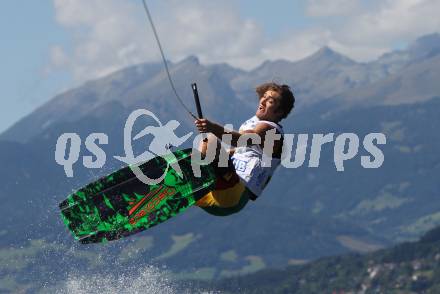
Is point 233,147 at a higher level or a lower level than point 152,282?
higher

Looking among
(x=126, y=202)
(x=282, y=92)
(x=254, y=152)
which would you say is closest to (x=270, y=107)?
(x=282, y=92)

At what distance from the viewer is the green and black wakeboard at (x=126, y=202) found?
659 inches

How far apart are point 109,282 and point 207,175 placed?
5417mm

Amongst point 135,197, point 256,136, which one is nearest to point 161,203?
point 135,197

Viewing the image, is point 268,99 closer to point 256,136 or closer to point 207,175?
point 256,136

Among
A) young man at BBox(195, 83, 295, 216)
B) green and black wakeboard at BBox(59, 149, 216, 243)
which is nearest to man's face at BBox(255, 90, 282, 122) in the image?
young man at BBox(195, 83, 295, 216)

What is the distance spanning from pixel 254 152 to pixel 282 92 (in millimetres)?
1108

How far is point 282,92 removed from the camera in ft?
49.2

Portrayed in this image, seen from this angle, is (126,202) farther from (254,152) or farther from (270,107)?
(270,107)

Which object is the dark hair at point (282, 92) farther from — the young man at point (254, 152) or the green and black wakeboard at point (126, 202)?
the green and black wakeboard at point (126, 202)

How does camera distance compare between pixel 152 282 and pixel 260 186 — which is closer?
pixel 260 186

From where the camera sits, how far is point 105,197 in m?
17.0

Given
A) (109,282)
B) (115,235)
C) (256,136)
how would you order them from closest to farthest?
(256,136) → (115,235) → (109,282)

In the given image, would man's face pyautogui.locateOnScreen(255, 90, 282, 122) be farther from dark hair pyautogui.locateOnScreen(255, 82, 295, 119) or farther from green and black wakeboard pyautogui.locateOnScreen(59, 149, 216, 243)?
green and black wakeboard pyautogui.locateOnScreen(59, 149, 216, 243)
